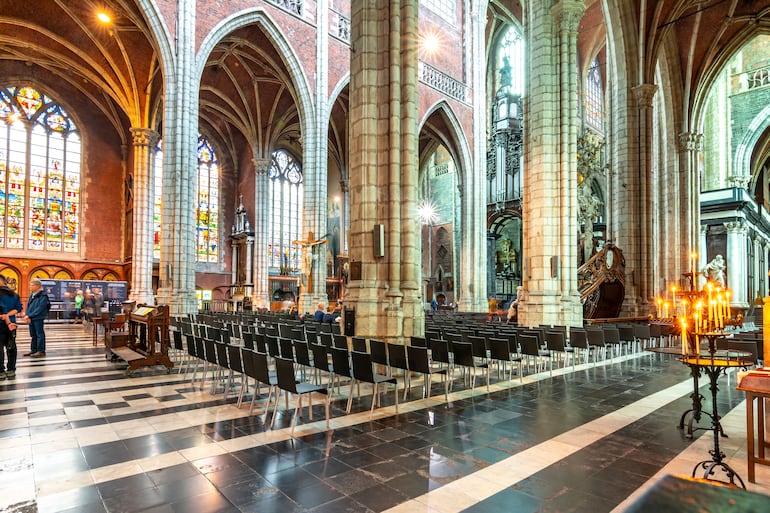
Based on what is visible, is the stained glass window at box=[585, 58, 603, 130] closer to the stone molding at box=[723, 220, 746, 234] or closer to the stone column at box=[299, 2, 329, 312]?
the stone molding at box=[723, 220, 746, 234]

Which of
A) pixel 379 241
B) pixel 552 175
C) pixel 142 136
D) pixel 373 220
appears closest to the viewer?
pixel 379 241

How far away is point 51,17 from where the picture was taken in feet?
66.5

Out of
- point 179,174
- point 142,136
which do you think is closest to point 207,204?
point 142,136

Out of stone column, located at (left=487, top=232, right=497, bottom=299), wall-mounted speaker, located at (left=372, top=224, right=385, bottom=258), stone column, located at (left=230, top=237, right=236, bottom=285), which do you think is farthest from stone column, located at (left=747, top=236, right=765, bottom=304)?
stone column, located at (left=230, top=237, right=236, bottom=285)

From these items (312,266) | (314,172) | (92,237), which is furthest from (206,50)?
(92,237)

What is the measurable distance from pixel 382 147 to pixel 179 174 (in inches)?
406

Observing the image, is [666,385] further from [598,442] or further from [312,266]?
[312,266]

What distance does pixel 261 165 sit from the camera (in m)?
29.5

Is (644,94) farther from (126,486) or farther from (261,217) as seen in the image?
(261,217)

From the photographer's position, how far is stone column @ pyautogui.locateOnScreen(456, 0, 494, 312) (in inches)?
1006

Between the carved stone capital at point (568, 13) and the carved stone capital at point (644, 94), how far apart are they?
6102mm

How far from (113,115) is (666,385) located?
30275 millimetres

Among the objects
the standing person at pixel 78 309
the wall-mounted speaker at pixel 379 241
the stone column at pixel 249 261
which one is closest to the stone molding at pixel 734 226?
the wall-mounted speaker at pixel 379 241

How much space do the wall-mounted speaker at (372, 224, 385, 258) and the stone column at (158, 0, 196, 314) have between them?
10.4 m
